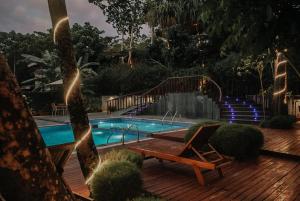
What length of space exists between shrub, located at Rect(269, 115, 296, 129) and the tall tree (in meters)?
15.9

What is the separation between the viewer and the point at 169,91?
53.7 feet

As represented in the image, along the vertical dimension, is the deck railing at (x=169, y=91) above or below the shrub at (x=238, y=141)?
above

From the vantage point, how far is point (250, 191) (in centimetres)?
405

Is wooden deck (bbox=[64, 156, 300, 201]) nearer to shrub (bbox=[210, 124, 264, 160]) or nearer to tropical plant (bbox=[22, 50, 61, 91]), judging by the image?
shrub (bbox=[210, 124, 264, 160])

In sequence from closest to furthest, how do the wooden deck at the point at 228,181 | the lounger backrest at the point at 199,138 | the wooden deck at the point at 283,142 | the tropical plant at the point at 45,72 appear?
the wooden deck at the point at 228,181 → the lounger backrest at the point at 199,138 → the wooden deck at the point at 283,142 → the tropical plant at the point at 45,72

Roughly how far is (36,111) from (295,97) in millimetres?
15899

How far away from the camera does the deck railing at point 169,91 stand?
565 inches

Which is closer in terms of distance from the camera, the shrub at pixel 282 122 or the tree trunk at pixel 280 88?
the shrub at pixel 282 122

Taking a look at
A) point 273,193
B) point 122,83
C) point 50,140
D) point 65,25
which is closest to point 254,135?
point 273,193

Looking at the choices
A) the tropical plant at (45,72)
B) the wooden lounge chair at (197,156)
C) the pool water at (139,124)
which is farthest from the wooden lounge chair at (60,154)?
the tropical plant at (45,72)

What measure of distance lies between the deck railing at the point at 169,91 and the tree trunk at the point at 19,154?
1221 cm

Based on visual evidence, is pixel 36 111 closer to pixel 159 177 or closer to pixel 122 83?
pixel 122 83

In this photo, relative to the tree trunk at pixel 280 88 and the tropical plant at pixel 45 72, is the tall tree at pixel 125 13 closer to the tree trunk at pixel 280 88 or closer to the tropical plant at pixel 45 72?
the tropical plant at pixel 45 72

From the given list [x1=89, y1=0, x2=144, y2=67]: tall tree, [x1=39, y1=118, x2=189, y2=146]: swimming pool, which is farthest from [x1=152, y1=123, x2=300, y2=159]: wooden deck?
[x1=89, y1=0, x2=144, y2=67]: tall tree
